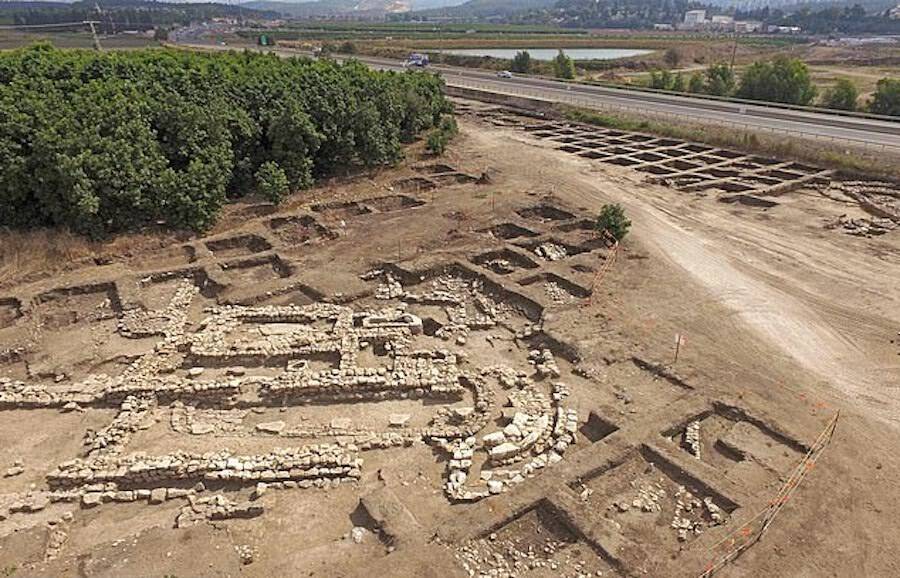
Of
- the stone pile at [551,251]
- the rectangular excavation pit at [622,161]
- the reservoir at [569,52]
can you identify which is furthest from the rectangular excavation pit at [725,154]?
the reservoir at [569,52]

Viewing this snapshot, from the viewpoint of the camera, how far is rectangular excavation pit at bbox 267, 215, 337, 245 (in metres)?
25.7

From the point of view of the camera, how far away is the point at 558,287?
21.1 m

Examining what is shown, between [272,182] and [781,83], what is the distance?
45.1 metres

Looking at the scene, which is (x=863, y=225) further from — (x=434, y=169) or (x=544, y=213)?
(x=434, y=169)

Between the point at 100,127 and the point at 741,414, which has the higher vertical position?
the point at 100,127

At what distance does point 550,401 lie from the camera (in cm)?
1497

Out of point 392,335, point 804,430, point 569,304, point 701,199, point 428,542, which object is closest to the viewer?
point 428,542

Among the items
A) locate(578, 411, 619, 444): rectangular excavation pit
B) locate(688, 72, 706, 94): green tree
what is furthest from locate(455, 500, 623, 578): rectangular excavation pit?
locate(688, 72, 706, 94): green tree

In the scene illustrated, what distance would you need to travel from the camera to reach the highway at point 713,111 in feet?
127

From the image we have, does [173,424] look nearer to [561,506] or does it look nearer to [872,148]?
[561,506]

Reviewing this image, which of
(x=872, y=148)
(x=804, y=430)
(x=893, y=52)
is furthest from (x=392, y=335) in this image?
(x=893, y=52)

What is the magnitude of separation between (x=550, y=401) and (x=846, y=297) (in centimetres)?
1282

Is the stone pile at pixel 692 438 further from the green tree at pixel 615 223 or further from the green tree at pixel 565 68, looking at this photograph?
the green tree at pixel 565 68

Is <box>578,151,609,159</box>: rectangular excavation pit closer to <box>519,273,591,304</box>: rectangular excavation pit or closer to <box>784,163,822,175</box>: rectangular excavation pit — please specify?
<box>784,163,822,175</box>: rectangular excavation pit
